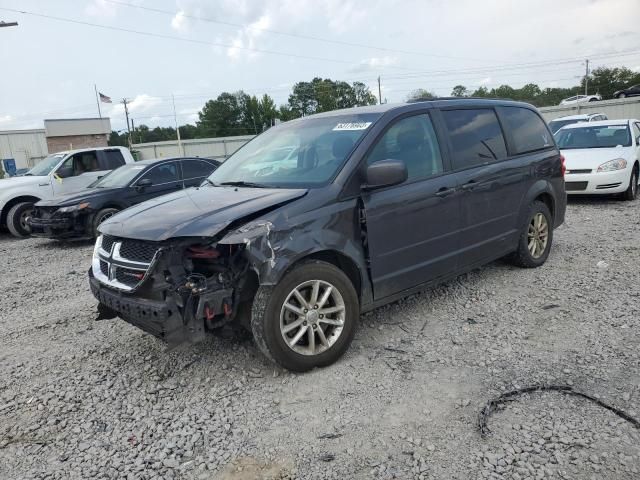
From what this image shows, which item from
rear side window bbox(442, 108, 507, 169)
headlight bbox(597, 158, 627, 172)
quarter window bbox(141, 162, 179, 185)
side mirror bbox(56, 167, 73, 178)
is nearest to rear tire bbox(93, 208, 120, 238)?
quarter window bbox(141, 162, 179, 185)

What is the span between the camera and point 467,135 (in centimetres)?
452

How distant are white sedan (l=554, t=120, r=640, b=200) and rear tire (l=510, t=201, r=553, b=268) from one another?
181 inches

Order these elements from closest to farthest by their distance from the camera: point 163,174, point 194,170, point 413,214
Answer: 1. point 413,214
2. point 163,174
3. point 194,170

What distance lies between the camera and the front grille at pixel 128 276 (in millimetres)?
3189

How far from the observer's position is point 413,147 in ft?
13.3

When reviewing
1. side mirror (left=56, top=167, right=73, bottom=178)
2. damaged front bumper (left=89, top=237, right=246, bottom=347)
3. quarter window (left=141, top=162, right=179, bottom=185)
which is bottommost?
damaged front bumper (left=89, top=237, right=246, bottom=347)

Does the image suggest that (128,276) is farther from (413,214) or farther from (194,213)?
(413,214)

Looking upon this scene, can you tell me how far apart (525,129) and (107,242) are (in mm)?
4421

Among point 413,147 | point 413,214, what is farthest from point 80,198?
point 413,214

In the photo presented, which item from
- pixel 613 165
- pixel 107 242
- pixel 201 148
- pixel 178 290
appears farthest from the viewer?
pixel 201 148

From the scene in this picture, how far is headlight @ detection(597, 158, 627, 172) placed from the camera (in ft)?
30.1

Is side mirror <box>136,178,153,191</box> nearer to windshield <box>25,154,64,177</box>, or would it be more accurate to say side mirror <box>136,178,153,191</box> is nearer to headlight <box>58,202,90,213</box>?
headlight <box>58,202,90,213</box>

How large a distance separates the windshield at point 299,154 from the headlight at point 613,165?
728 centimetres

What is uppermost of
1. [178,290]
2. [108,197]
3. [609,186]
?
[108,197]
